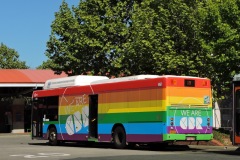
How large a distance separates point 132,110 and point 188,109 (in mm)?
2371

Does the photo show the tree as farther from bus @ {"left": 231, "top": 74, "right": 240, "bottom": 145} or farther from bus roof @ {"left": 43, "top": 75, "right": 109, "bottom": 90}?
bus @ {"left": 231, "top": 74, "right": 240, "bottom": 145}

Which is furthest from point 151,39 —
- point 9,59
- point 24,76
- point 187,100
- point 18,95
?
point 9,59

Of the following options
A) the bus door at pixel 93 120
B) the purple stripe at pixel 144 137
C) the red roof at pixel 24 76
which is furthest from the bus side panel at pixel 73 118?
the red roof at pixel 24 76

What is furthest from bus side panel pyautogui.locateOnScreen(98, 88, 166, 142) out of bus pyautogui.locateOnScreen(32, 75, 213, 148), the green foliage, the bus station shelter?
the bus station shelter

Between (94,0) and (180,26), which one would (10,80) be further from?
(180,26)

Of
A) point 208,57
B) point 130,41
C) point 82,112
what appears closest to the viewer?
point 82,112

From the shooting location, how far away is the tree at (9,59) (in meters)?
79.8

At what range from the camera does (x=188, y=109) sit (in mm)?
19406

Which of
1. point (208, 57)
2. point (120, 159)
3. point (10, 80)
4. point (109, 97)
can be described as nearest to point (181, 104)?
point (109, 97)

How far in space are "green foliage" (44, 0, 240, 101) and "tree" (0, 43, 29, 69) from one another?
44.8 metres

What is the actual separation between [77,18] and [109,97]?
15.5 meters

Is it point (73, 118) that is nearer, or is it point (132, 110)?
point (132, 110)

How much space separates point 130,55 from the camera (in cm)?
2969

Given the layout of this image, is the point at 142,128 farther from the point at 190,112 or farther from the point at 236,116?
the point at 236,116
